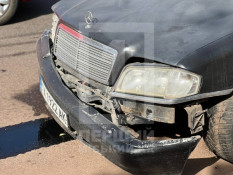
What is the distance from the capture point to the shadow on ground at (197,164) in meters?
3.79

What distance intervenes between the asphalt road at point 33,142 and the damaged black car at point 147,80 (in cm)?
27

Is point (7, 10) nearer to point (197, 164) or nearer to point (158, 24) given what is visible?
point (158, 24)

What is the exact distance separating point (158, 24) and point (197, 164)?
1245 mm

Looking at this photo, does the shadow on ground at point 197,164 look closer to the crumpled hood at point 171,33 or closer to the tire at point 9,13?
the crumpled hood at point 171,33

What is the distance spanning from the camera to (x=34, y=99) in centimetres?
500

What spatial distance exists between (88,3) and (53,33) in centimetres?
46

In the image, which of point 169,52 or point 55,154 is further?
point 55,154

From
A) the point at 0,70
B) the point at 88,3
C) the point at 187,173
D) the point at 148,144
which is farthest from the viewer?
the point at 0,70

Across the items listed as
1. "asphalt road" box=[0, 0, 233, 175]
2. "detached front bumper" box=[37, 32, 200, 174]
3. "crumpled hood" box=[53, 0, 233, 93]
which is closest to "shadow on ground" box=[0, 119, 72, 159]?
"asphalt road" box=[0, 0, 233, 175]

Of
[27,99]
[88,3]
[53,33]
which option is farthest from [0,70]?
[88,3]

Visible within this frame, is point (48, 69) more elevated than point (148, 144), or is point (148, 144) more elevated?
point (48, 69)

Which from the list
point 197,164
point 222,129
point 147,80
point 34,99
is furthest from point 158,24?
point 34,99

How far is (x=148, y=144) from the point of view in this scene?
3.21 metres

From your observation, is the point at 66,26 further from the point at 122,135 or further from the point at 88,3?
the point at 122,135
